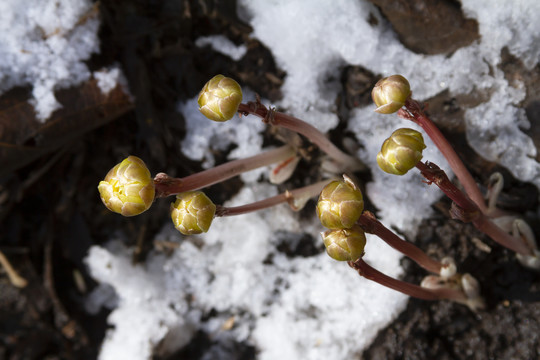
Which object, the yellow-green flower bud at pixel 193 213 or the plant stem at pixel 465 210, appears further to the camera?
the yellow-green flower bud at pixel 193 213

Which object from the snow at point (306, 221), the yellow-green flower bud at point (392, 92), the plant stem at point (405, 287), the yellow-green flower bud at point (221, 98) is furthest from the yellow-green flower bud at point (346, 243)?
the snow at point (306, 221)

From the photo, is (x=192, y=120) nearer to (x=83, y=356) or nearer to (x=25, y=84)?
(x=25, y=84)

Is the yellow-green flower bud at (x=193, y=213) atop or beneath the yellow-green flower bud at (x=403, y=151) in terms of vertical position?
beneath

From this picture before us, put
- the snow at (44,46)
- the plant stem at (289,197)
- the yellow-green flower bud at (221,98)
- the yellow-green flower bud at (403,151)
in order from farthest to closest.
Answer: the snow at (44,46)
the plant stem at (289,197)
the yellow-green flower bud at (221,98)
the yellow-green flower bud at (403,151)

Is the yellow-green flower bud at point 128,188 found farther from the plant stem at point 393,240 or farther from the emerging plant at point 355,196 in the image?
the plant stem at point 393,240

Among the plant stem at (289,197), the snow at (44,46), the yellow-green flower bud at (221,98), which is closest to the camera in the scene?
the yellow-green flower bud at (221,98)

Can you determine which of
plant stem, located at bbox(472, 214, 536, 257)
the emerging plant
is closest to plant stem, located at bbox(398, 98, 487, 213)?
the emerging plant

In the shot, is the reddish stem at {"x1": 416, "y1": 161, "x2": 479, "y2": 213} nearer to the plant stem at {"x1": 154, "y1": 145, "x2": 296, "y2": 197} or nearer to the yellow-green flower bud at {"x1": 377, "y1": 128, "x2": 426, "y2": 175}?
the yellow-green flower bud at {"x1": 377, "y1": 128, "x2": 426, "y2": 175}
